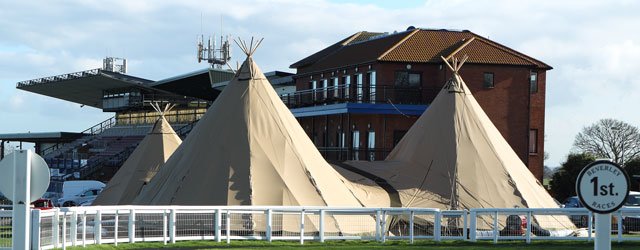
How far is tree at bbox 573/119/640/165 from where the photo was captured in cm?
8100

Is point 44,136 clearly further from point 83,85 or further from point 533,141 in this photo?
point 533,141

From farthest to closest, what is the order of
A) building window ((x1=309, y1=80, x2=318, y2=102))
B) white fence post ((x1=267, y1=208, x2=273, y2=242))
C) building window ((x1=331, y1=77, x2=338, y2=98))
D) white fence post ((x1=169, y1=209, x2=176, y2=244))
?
building window ((x1=309, y1=80, x2=318, y2=102))
building window ((x1=331, y1=77, x2=338, y2=98))
white fence post ((x1=267, y1=208, x2=273, y2=242))
white fence post ((x1=169, y1=209, x2=176, y2=244))

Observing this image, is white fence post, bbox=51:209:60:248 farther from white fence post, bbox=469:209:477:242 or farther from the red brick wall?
the red brick wall

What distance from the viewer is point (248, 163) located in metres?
28.2

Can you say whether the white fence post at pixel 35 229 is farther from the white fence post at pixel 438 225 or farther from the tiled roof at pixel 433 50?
the tiled roof at pixel 433 50

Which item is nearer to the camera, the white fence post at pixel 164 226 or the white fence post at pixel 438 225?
the white fence post at pixel 164 226

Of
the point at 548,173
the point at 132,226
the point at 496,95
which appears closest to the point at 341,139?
the point at 496,95

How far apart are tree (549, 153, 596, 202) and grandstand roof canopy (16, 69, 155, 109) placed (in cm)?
3839

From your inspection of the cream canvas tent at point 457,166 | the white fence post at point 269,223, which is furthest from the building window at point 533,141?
the white fence post at point 269,223

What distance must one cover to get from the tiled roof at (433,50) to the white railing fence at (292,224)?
22.2 meters

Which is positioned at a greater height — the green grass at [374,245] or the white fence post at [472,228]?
the white fence post at [472,228]

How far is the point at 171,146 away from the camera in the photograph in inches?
1661

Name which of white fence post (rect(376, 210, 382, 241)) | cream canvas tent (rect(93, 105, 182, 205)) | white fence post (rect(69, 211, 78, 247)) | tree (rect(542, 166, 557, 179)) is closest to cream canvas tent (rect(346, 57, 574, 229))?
white fence post (rect(376, 210, 382, 241))

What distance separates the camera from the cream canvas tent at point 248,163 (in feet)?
90.8
